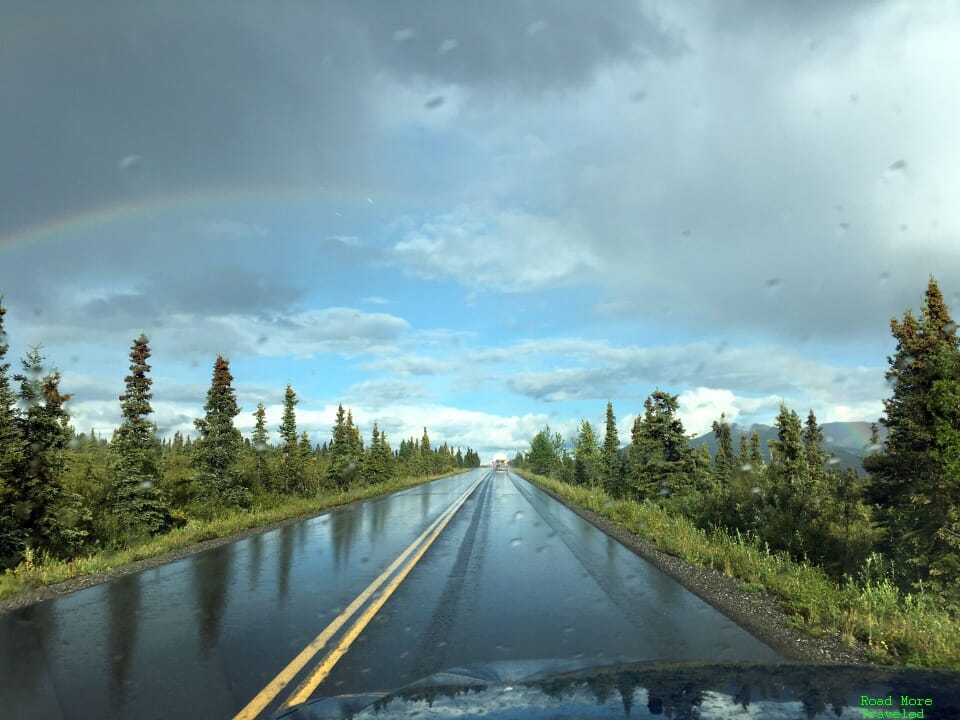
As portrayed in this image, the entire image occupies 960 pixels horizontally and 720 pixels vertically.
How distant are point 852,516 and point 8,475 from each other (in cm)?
2622

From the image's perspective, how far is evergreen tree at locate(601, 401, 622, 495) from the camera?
48.5 m

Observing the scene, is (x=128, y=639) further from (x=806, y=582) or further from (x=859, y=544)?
(x=859, y=544)

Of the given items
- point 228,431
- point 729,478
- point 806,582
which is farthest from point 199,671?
point 228,431

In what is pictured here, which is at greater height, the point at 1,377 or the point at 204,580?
the point at 1,377

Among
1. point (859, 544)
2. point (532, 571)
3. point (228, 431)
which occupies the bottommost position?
point (859, 544)

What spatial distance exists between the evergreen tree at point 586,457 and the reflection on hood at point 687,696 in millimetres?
57925

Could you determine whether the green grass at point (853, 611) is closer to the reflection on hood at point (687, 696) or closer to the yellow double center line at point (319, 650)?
the reflection on hood at point (687, 696)

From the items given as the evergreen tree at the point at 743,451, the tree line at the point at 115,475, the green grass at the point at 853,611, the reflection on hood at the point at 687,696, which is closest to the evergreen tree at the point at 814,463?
the green grass at the point at 853,611

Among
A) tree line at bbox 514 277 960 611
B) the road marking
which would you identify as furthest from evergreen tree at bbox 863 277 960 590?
the road marking

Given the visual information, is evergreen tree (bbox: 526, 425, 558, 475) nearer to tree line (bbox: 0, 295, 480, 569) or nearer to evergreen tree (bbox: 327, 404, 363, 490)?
evergreen tree (bbox: 327, 404, 363, 490)

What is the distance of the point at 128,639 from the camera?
232 inches

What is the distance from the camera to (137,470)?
2097 centimetres

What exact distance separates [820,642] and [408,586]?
513 centimetres

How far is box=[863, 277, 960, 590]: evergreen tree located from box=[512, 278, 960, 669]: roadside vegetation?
7 cm
